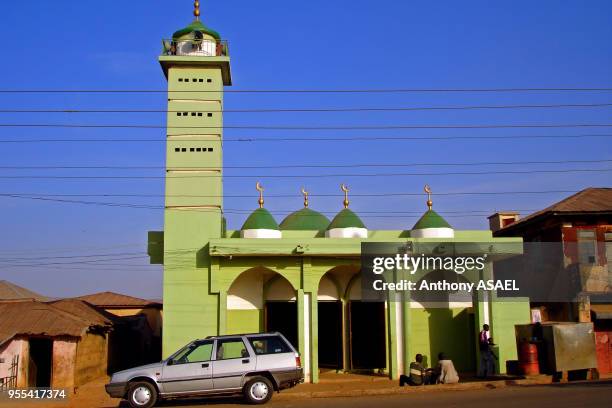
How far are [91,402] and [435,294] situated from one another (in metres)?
11.5

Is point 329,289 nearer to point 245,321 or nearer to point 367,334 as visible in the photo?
point 367,334

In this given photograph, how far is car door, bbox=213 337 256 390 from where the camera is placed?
14.3 metres

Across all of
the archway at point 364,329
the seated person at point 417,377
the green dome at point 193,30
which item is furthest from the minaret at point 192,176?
the seated person at point 417,377

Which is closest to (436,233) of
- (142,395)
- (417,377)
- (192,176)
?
(417,377)

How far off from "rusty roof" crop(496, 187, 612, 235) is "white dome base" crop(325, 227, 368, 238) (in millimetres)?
8951

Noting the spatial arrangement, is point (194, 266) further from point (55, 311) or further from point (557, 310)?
point (557, 310)

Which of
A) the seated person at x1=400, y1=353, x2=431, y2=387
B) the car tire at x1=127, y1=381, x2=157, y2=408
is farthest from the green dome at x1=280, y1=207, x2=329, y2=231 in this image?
the car tire at x1=127, y1=381, x2=157, y2=408

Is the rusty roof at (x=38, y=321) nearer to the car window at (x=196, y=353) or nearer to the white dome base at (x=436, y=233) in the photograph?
the car window at (x=196, y=353)

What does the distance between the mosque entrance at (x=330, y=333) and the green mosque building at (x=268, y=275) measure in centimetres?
4

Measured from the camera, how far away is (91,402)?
17.3 m

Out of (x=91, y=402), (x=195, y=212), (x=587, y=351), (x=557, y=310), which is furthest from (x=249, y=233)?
(x=557, y=310)

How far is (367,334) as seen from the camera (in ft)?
73.3

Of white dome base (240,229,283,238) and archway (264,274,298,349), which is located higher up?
white dome base (240,229,283,238)

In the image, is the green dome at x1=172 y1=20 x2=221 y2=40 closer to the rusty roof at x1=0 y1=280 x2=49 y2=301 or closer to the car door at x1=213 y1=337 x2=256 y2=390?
the car door at x1=213 y1=337 x2=256 y2=390
